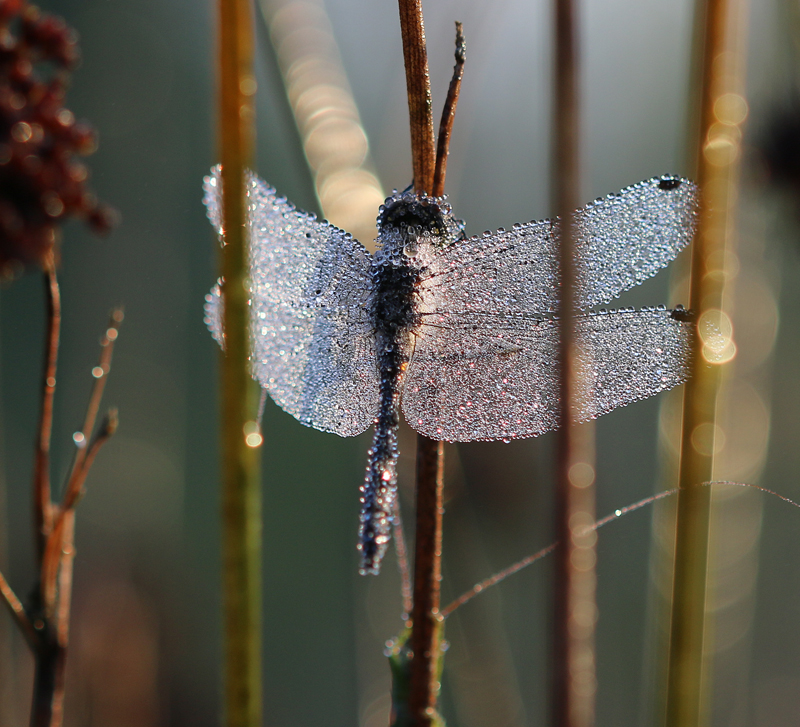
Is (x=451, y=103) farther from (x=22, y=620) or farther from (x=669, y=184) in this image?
(x=22, y=620)

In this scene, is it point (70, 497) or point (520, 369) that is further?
point (520, 369)

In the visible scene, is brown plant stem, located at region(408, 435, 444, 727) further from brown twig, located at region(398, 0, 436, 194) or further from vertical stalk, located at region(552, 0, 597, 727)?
brown twig, located at region(398, 0, 436, 194)

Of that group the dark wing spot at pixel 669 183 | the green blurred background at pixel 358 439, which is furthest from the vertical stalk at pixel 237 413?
the dark wing spot at pixel 669 183

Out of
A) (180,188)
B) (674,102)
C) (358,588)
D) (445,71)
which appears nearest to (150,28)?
(180,188)

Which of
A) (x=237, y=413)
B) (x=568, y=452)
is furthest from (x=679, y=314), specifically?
(x=237, y=413)

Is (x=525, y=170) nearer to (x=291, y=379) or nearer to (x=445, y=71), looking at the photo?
(x=445, y=71)

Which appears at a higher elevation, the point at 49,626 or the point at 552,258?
the point at 552,258

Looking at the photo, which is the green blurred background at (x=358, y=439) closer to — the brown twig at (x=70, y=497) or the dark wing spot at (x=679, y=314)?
the dark wing spot at (x=679, y=314)
